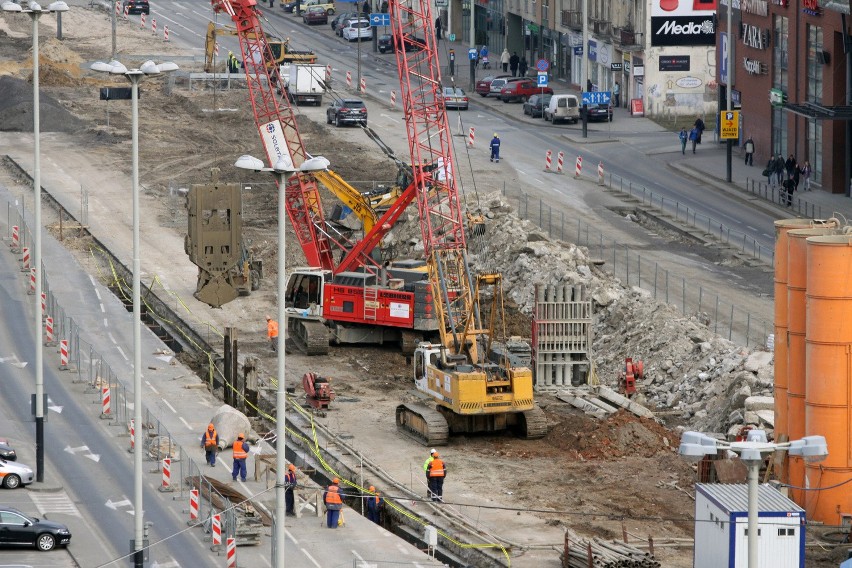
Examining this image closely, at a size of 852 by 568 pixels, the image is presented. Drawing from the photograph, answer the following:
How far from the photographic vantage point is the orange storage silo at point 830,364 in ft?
150

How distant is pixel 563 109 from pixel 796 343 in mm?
63046

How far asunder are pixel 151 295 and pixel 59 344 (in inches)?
381

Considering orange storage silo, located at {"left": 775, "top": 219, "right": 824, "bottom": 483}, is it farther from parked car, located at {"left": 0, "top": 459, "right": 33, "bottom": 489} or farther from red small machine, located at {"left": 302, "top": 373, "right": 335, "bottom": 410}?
parked car, located at {"left": 0, "top": 459, "right": 33, "bottom": 489}

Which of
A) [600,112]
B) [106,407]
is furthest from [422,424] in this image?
[600,112]

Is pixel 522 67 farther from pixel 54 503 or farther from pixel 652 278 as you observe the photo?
pixel 54 503

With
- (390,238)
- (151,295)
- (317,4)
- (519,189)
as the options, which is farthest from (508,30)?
(151,295)

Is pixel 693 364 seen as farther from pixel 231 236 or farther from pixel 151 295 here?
pixel 151 295

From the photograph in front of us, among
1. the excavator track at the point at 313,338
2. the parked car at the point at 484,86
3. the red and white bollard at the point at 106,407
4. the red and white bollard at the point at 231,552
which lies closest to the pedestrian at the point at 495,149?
the parked car at the point at 484,86

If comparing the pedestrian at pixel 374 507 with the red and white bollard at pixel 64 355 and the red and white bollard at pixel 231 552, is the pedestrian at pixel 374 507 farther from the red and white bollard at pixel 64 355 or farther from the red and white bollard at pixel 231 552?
the red and white bollard at pixel 64 355

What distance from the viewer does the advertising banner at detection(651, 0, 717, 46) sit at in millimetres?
108062

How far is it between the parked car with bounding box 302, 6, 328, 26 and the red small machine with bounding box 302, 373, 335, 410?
292 feet

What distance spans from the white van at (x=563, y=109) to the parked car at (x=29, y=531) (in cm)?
6784

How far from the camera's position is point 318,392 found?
61188mm

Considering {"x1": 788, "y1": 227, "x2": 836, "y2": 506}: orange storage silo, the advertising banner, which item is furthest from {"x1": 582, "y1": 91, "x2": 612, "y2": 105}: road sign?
{"x1": 788, "y1": 227, "x2": 836, "y2": 506}: orange storage silo
